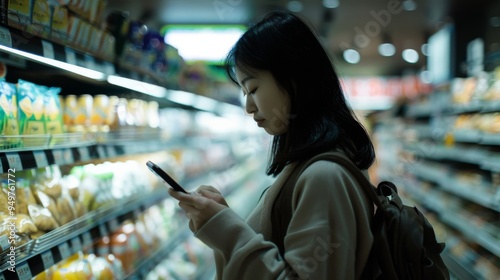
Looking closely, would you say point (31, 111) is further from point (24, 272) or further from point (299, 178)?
point (299, 178)

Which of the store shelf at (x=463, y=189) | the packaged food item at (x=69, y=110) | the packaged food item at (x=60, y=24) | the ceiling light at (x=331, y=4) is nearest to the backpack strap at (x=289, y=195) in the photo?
the packaged food item at (x=60, y=24)

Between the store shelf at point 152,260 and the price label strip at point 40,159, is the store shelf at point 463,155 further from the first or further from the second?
the price label strip at point 40,159

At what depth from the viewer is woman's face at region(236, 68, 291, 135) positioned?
1233 millimetres

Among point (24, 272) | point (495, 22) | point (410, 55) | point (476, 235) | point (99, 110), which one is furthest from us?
point (410, 55)

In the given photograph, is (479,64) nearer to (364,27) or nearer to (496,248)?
(496,248)

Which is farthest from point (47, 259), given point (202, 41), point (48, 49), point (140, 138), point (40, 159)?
point (202, 41)

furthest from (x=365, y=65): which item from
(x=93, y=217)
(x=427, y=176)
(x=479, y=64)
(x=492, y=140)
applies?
(x=93, y=217)

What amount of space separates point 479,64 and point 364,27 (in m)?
2.59

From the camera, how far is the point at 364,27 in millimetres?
7059

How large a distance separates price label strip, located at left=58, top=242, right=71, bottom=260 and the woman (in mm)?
663

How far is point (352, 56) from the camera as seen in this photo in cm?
1013

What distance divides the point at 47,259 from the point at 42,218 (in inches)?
7.2

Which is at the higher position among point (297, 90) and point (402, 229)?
point (297, 90)

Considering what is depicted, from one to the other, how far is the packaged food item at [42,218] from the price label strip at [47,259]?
126mm
